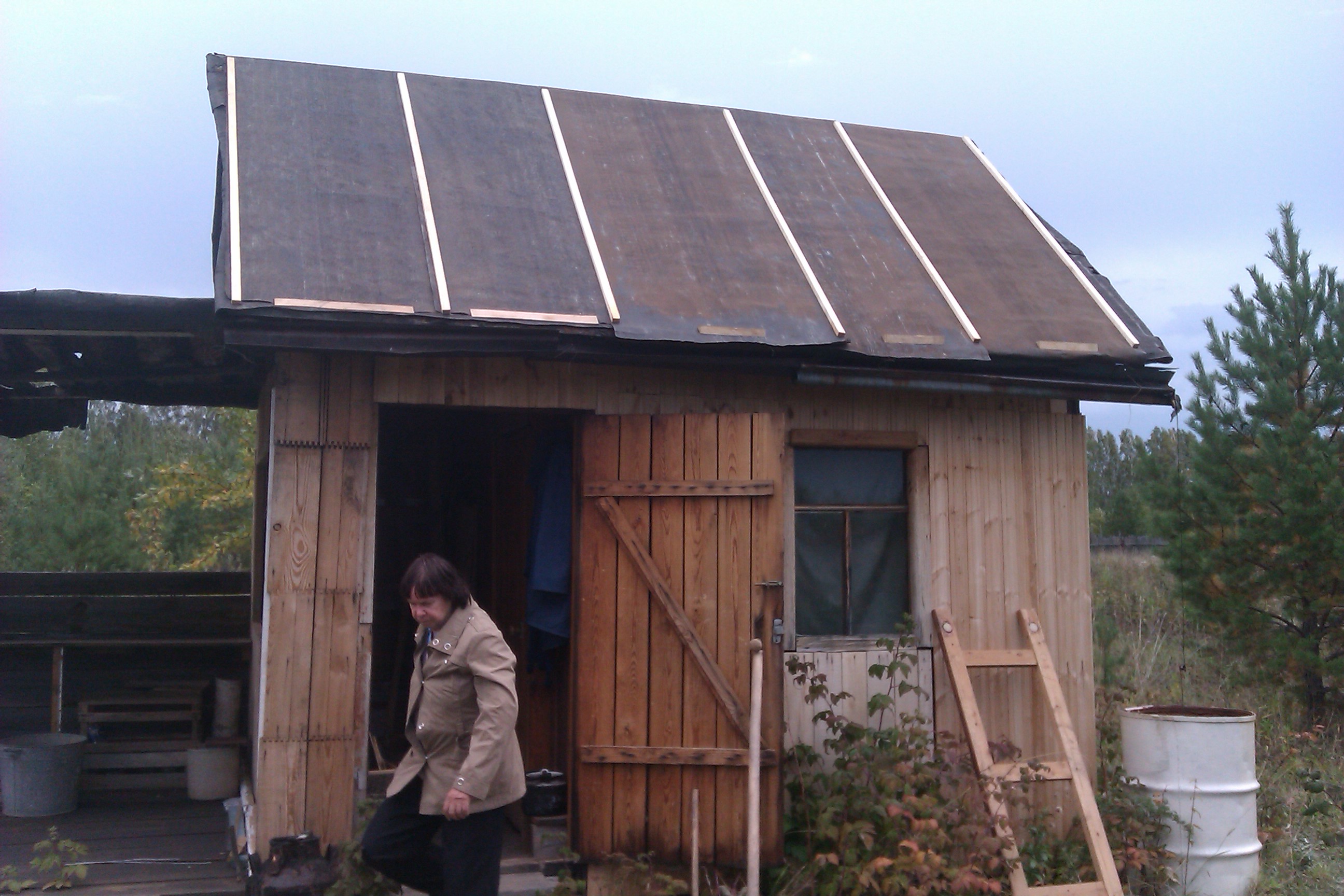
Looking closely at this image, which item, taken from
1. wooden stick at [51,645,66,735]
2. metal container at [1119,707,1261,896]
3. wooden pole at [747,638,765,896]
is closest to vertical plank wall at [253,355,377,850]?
wooden pole at [747,638,765,896]

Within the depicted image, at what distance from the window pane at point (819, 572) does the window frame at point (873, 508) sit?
33mm

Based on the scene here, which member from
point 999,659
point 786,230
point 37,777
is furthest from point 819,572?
point 37,777

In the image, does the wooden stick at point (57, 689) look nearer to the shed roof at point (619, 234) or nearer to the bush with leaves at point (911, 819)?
the shed roof at point (619, 234)

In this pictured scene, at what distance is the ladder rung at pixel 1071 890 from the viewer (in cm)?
563

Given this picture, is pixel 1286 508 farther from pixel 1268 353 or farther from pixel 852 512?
pixel 852 512

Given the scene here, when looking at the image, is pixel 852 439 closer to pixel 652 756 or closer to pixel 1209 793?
pixel 652 756

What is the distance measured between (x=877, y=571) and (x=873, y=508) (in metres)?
0.37

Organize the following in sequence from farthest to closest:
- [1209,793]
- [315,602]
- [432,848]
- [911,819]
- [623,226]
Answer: [623,226]
[1209,793]
[315,602]
[911,819]
[432,848]

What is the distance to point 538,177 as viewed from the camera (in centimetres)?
709

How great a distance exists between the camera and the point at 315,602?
548 cm

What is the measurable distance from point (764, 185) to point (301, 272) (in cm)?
340

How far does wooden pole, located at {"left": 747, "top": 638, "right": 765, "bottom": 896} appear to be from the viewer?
5.07 m

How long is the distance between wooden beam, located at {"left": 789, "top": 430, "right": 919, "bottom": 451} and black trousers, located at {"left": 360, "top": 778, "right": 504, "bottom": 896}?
2886 mm

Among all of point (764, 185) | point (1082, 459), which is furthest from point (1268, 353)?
point (764, 185)
